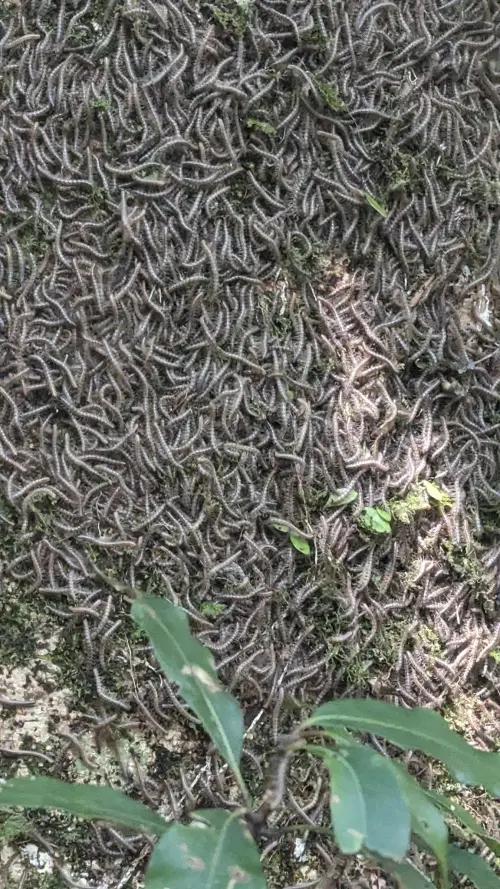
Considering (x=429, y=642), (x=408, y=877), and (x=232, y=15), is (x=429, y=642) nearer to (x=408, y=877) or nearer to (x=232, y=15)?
(x=408, y=877)

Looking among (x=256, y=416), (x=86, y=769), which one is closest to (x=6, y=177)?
(x=256, y=416)

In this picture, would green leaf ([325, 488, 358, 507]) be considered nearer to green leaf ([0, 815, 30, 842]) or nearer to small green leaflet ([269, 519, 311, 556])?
small green leaflet ([269, 519, 311, 556])

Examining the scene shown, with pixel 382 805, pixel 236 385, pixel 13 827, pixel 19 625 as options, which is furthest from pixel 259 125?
pixel 13 827

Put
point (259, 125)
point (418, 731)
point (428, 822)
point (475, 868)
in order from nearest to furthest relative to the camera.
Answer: point (428, 822) < point (418, 731) < point (475, 868) < point (259, 125)

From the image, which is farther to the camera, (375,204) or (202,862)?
(375,204)

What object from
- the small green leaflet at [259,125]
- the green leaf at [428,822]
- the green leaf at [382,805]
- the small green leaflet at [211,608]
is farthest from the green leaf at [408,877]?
the small green leaflet at [259,125]

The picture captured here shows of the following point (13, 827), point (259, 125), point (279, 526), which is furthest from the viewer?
point (259, 125)

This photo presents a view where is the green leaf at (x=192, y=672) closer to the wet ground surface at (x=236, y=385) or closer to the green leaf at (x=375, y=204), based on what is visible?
the wet ground surface at (x=236, y=385)

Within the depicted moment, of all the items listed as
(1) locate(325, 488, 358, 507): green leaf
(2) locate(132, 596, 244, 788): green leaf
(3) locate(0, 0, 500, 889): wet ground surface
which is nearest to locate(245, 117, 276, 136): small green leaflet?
(3) locate(0, 0, 500, 889): wet ground surface

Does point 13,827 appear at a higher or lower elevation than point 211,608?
lower

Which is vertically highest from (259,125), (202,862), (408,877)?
(259,125)
